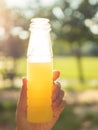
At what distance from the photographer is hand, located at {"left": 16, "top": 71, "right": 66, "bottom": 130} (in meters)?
2.23

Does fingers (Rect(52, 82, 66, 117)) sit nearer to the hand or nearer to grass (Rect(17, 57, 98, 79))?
the hand

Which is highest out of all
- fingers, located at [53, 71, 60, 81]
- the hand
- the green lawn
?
fingers, located at [53, 71, 60, 81]

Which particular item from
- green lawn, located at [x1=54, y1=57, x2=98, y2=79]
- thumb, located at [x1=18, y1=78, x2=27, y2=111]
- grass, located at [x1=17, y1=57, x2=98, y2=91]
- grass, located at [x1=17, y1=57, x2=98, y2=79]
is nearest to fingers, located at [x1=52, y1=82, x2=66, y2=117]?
thumb, located at [x1=18, y1=78, x2=27, y2=111]

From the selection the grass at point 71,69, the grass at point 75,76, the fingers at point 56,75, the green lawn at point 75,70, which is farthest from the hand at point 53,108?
the green lawn at point 75,70

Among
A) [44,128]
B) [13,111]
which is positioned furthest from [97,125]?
[44,128]

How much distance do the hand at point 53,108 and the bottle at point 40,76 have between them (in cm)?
5

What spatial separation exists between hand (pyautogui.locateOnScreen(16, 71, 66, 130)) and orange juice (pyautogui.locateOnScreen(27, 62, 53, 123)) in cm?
5

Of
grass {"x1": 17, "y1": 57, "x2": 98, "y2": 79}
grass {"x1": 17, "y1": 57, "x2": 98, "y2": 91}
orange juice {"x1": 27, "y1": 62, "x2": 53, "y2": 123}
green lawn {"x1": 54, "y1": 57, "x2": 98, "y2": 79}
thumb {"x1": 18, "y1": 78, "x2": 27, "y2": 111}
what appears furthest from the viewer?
green lawn {"x1": 54, "y1": 57, "x2": 98, "y2": 79}

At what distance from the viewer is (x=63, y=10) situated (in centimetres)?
1550

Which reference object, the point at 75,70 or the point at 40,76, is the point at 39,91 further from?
the point at 75,70

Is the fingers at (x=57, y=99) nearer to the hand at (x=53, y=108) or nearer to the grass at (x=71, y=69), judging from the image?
the hand at (x=53, y=108)

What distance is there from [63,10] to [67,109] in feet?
20.4

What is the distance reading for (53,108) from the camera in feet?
7.36

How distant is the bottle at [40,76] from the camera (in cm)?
215
